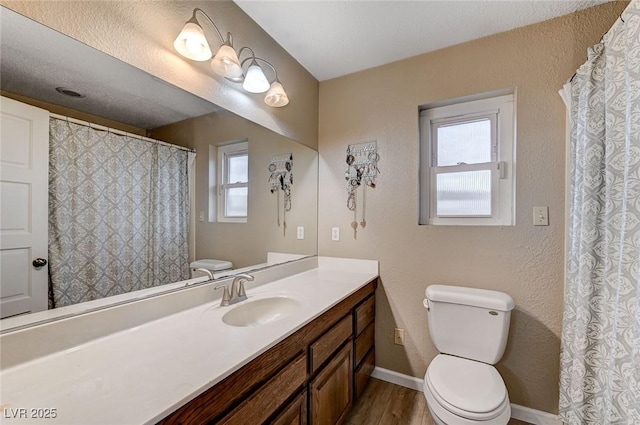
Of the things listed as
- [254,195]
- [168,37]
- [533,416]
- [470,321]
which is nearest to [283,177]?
[254,195]

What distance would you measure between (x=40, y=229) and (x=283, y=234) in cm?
130

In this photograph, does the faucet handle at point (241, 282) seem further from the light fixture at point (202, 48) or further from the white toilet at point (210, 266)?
the light fixture at point (202, 48)

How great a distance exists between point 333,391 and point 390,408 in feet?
2.00

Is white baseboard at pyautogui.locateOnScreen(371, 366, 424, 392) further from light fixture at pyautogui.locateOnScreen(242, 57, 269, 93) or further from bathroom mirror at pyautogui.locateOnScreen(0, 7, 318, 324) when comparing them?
light fixture at pyautogui.locateOnScreen(242, 57, 269, 93)

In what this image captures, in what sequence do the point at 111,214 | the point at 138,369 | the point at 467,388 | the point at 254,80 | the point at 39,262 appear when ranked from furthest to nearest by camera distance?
1. the point at 254,80
2. the point at 467,388
3. the point at 111,214
4. the point at 39,262
5. the point at 138,369

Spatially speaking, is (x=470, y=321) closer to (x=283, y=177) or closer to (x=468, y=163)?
(x=468, y=163)

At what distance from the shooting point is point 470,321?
4.97 ft

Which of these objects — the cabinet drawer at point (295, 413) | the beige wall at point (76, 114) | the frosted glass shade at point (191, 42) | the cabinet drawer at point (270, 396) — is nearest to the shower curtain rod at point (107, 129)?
the beige wall at point (76, 114)

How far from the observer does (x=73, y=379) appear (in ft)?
2.25

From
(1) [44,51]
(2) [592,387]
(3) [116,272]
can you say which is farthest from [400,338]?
(1) [44,51]

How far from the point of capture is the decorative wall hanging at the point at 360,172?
78.7 inches

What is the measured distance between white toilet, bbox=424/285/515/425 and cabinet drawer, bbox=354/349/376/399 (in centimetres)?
45

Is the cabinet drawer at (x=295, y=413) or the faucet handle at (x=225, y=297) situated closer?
the cabinet drawer at (x=295, y=413)

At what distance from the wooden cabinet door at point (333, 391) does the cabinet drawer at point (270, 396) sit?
0.48ft
